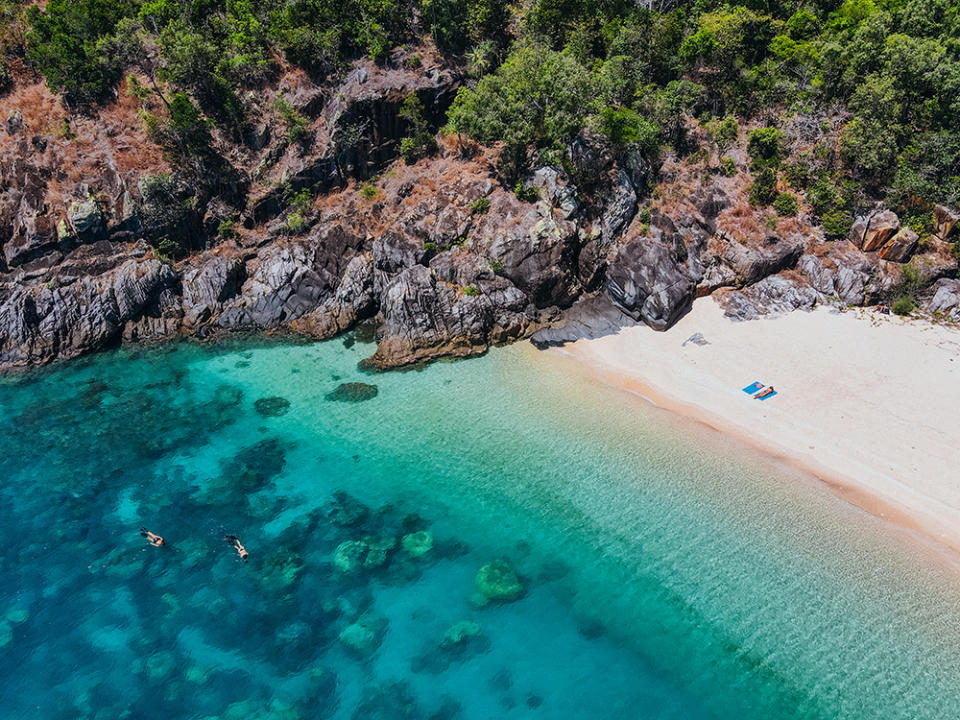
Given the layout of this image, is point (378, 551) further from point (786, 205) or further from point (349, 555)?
point (786, 205)

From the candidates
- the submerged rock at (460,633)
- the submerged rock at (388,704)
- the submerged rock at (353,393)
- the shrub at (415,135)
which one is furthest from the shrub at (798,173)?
the submerged rock at (388,704)

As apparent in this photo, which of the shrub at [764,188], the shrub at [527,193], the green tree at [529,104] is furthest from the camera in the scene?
the shrub at [764,188]

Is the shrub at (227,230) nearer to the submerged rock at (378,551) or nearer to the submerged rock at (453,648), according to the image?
the submerged rock at (378,551)

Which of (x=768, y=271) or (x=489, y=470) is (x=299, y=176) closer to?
Result: (x=489, y=470)

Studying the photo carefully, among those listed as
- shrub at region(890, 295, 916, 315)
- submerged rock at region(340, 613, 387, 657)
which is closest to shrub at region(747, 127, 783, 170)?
shrub at region(890, 295, 916, 315)

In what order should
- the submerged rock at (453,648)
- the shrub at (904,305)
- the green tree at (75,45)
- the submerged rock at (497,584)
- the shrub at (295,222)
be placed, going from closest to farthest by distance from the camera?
the submerged rock at (453,648) < the submerged rock at (497,584) < the shrub at (904,305) < the shrub at (295,222) < the green tree at (75,45)

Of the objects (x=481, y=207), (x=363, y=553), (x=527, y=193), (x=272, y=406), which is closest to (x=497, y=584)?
(x=363, y=553)

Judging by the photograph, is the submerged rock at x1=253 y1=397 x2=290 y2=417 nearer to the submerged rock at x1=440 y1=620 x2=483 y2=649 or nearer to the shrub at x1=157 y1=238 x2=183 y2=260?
the submerged rock at x1=440 y1=620 x2=483 y2=649
